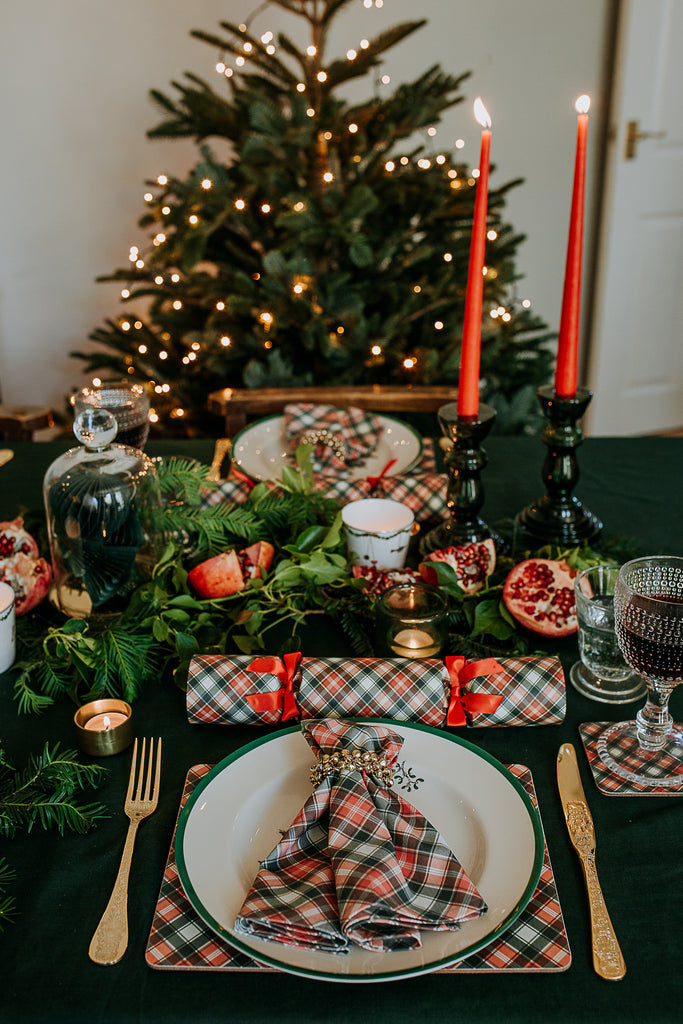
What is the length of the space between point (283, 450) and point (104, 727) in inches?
24.4

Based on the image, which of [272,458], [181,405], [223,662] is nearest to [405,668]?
[223,662]

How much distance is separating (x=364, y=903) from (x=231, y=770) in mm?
176

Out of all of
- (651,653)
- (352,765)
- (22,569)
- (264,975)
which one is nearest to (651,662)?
(651,653)

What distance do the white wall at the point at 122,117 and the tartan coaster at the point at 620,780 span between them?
2408 millimetres

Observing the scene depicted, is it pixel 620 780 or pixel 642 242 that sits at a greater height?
pixel 642 242

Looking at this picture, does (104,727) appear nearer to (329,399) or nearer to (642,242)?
(329,399)

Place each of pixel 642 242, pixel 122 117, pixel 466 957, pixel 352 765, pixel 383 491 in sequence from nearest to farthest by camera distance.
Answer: pixel 466 957 < pixel 352 765 < pixel 383 491 < pixel 122 117 < pixel 642 242

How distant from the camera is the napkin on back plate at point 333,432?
4.03 ft

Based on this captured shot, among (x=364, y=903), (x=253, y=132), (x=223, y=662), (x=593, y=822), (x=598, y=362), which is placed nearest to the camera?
(x=364, y=903)

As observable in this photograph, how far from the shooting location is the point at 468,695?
29.4 inches

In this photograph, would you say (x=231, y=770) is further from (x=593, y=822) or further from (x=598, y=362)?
(x=598, y=362)

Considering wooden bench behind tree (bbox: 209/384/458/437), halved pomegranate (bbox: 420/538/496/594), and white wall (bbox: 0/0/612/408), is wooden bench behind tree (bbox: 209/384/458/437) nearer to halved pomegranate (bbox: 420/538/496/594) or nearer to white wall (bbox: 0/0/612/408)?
halved pomegranate (bbox: 420/538/496/594)

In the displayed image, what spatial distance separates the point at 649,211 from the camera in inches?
116

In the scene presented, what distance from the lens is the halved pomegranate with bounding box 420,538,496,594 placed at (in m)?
0.91
